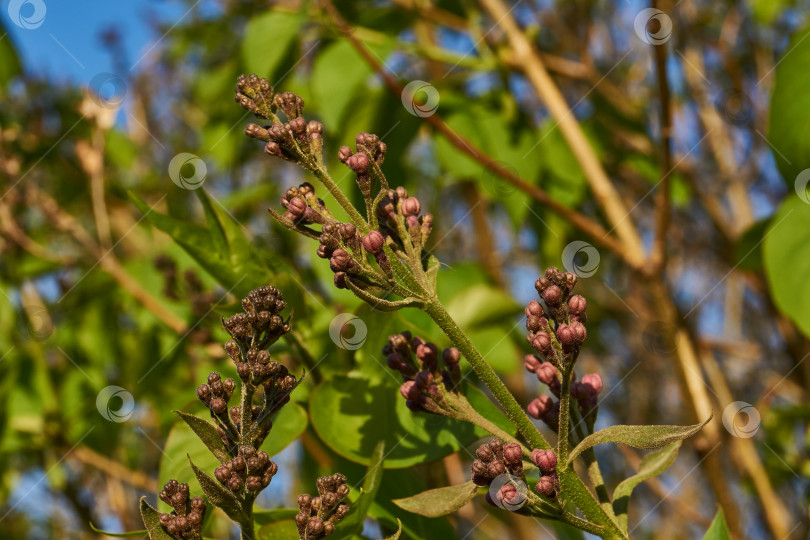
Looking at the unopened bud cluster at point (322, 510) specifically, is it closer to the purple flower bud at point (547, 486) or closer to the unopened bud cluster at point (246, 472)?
the unopened bud cluster at point (246, 472)

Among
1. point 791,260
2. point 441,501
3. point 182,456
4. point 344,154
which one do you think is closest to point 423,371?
point 441,501

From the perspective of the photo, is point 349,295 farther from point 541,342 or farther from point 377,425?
point 541,342

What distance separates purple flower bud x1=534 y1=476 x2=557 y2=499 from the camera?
62cm

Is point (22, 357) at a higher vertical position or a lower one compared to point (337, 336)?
higher

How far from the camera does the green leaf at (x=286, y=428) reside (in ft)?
3.05

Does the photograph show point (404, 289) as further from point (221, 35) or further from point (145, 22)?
point (145, 22)

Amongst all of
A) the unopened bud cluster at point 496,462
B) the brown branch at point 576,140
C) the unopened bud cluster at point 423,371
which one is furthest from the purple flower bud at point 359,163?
the brown branch at point 576,140

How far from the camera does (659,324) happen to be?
5.80 ft

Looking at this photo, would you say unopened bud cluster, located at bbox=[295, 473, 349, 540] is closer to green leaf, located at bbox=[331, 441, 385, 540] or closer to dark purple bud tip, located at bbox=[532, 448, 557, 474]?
green leaf, located at bbox=[331, 441, 385, 540]

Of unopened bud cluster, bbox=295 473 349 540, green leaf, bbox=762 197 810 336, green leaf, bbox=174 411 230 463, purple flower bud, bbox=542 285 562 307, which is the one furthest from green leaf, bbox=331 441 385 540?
Result: green leaf, bbox=762 197 810 336

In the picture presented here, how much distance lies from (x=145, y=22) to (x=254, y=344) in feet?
14.7

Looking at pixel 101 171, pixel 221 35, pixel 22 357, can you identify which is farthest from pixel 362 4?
pixel 22 357

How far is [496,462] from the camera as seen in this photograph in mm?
666

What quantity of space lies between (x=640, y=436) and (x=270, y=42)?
4.61 feet
